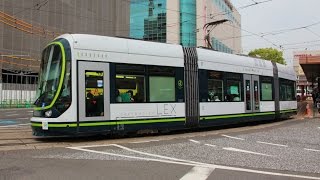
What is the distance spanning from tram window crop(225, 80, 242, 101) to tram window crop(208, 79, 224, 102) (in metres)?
0.49

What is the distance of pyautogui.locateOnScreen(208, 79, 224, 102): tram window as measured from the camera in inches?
695

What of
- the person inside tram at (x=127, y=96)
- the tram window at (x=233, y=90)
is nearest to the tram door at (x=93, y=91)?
the person inside tram at (x=127, y=96)

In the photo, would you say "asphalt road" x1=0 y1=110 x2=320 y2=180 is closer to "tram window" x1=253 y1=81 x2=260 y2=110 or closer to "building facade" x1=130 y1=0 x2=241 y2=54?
"tram window" x1=253 y1=81 x2=260 y2=110

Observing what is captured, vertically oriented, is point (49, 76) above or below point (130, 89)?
above

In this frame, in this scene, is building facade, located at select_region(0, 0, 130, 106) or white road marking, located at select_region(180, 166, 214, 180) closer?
white road marking, located at select_region(180, 166, 214, 180)

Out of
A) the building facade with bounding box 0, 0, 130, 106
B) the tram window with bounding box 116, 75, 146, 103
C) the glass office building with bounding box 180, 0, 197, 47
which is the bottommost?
the tram window with bounding box 116, 75, 146, 103

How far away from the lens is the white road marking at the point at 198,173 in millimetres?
8334

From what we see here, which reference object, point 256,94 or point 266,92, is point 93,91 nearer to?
point 256,94

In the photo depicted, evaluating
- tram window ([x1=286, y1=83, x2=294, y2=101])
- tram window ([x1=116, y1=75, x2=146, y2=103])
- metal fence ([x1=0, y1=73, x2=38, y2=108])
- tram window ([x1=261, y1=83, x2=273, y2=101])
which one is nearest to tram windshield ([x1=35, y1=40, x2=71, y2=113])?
tram window ([x1=116, y1=75, x2=146, y2=103])

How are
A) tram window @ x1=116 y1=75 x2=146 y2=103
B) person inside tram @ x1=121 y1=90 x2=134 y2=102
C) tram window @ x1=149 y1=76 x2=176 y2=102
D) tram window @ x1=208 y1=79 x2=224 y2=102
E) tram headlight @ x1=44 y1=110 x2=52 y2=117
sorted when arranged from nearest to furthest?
tram headlight @ x1=44 y1=110 x2=52 y2=117
tram window @ x1=116 y1=75 x2=146 y2=103
person inside tram @ x1=121 y1=90 x2=134 y2=102
tram window @ x1=149 y1=76 x2=176 y2=102
tram window @ x1=208 y1=79 x2=224 y2=102

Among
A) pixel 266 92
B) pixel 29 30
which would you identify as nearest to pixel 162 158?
pixel 266 92

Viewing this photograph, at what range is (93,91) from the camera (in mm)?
13375

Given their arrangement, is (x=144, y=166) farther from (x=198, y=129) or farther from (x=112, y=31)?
(x=112, y=31)

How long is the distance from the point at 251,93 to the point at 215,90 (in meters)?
3.32
